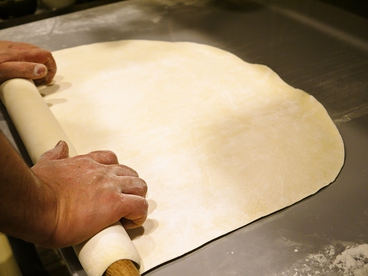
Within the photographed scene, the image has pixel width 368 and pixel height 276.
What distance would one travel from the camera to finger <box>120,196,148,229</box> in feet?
3.15

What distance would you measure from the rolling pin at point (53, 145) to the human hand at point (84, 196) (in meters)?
0.03

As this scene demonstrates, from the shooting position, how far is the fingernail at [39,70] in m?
1.54

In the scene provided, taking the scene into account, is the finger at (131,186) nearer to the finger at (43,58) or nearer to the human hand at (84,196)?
the human hand at (84,196)

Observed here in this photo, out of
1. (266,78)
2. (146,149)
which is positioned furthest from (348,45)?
(146,149)

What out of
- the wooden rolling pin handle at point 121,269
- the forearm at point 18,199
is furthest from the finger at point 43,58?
the wooden rolling pin handle at point 121,269

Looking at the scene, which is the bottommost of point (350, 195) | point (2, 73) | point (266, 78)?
→ point (350, 195)

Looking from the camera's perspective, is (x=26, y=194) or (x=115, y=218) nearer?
(x=26, y=194)

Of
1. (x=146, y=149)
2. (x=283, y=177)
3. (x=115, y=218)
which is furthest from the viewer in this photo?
(x=146, y=149)

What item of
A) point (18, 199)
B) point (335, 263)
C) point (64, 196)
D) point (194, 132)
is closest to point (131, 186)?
point (64, 196)

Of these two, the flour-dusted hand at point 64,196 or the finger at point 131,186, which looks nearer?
the flour-dusted hand at point 64,196

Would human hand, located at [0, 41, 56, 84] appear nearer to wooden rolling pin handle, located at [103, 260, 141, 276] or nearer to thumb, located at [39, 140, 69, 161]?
thumb, located at [39, 140, 69, 161]

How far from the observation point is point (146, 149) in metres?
1.31

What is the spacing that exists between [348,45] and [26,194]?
169 centimetres

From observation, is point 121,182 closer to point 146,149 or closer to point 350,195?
point 146,149
